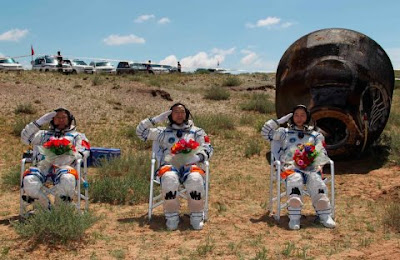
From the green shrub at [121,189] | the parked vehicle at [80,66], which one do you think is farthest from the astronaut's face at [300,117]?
the parked vehicle at [80,66]

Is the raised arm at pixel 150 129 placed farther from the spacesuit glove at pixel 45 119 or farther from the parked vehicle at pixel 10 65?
the parked vehicle at pixel 10 65

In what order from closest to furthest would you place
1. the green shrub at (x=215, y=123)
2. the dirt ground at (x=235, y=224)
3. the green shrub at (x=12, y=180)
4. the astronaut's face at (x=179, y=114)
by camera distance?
1. the dirt ground at (x=235, y=224)
2. the astronaut's face at (x=179, y=114)
3. the green shrub at (x=12, y=180)
4. the green shrub at (x=215, y=123)

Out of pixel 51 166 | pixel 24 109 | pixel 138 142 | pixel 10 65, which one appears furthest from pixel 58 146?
pixel 10 65

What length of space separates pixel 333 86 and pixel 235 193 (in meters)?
2.54

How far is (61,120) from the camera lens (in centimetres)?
543

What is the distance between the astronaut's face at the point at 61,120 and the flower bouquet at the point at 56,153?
24 cm

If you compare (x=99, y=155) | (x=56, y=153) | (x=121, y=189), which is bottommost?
(x=121, y=189)

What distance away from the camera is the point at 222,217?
5.57 metres

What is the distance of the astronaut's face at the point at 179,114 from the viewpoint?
553 centimetres

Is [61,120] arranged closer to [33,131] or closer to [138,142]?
[33,131]

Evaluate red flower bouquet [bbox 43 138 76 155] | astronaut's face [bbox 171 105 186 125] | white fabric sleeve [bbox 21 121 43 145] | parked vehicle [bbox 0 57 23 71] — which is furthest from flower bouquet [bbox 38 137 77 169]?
parked vehicle [bbox 0 57 23 71]

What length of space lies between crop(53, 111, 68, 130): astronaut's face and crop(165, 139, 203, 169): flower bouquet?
1326 millimetres

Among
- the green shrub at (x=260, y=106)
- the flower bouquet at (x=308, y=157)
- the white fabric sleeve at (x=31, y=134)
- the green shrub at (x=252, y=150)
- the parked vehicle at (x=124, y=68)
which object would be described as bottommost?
the green shrub at (x=252, y=150)

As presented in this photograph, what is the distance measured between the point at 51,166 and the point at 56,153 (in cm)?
18
